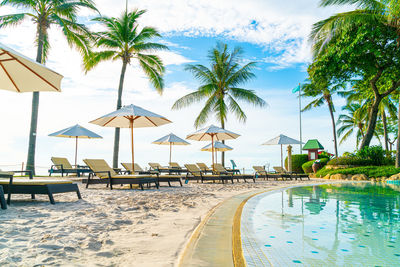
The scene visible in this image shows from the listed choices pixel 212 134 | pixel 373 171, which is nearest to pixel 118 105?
pixel 212 134

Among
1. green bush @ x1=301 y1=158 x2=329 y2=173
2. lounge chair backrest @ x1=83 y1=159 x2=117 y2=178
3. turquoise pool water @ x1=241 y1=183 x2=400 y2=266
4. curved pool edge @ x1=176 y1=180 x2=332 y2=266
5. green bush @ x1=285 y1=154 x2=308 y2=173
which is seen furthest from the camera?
green bush @ x1=285 y1=154 x2=308 y2=173

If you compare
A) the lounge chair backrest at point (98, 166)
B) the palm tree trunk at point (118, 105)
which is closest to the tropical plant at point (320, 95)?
the palm tree trunk at point (118, 105)

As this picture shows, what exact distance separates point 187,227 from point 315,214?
232 cm

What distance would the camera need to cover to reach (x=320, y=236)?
10.6ft

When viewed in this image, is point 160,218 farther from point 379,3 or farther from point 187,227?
point 379,3

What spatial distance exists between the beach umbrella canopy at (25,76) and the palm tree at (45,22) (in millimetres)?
9476

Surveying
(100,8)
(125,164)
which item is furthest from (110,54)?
(125,164)

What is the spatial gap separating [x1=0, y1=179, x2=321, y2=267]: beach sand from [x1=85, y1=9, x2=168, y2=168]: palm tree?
524 inches

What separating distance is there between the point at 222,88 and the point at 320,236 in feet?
60.0

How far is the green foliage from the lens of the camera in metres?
20.8

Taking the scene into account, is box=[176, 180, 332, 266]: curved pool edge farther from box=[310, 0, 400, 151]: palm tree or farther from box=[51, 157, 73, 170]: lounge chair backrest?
box=[310, 0, 400, 151]: palm tree

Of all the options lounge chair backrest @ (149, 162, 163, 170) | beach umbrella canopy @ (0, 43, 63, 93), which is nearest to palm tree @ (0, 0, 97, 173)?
lounge chair backrest @ (149, 162, 163, 170)

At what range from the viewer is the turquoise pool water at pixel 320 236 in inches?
97.9

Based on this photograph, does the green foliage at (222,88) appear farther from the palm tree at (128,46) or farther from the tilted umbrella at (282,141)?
the palm tree at (128,46)
